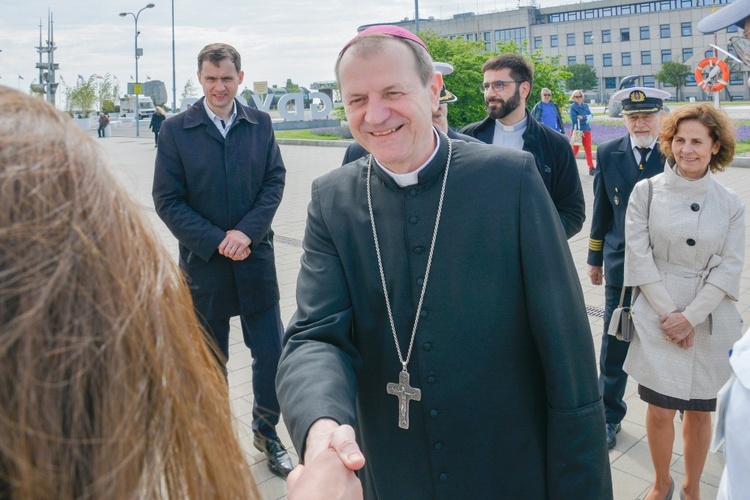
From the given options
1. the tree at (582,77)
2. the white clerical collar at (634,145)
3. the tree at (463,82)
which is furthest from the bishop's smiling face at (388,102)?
the tree at (582,77)

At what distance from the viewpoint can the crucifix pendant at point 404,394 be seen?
196 centimetres

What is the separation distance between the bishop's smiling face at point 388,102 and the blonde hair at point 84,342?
1.28 metres

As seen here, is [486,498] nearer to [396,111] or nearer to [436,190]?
[436,190]

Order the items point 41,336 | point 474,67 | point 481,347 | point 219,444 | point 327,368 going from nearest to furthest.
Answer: point 41,336, point 219,444, point 327,368, point 481,347, point 474,67

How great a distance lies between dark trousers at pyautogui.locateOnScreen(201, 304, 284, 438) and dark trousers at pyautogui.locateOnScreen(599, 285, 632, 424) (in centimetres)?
195

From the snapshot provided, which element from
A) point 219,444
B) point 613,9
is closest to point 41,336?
point 219,444

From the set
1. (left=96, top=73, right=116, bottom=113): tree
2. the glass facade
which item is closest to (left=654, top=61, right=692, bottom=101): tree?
the glass facade

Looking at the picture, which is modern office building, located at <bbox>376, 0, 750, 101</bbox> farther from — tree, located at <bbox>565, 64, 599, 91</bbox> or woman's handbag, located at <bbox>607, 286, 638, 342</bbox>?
woman's handbag, located at <bbox>607, 286, 638, 342</bbox>

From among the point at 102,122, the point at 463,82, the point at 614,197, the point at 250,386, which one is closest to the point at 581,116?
the point at 463,82

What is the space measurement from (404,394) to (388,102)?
0.84 metres

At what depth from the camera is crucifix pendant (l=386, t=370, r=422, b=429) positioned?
1.96 meters

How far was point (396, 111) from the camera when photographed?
1.99 metres

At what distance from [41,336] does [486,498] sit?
1654 millimetres

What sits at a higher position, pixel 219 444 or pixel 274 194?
pixel 274 194
